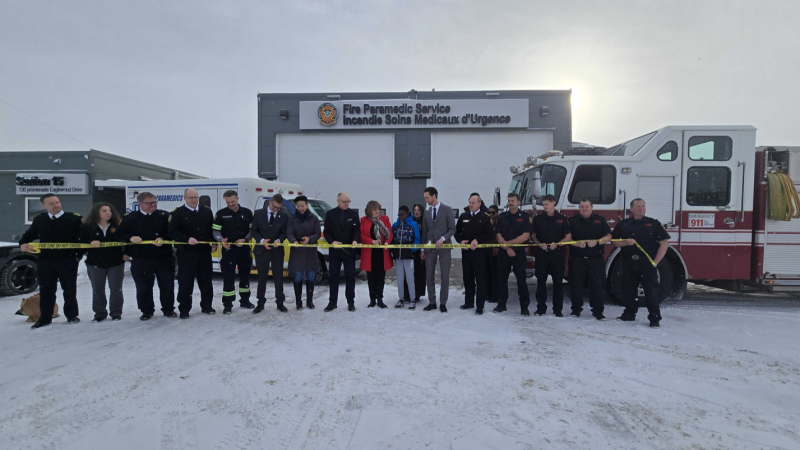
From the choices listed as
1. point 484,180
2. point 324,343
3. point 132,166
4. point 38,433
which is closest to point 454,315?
point 324,343

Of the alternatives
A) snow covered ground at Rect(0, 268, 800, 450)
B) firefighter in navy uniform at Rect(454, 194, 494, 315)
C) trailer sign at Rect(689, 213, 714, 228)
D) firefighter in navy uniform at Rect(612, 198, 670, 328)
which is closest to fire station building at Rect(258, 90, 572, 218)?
trailer sign at Rect(689, 213, 714, 228)

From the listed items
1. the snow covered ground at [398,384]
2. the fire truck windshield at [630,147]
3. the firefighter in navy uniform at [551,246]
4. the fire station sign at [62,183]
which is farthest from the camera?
the fire station sign at [62,183]

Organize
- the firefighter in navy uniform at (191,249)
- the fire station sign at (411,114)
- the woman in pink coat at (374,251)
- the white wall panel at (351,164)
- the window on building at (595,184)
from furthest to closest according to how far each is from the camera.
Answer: the white wall panel at (351,164)
the fire station sign at (411,114)
the window on building at (595,184)
the woman in pink coat at (374,251)
the firefighter in navy uniform at (191,249)

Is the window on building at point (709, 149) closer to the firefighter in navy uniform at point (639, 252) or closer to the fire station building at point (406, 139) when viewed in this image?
the firefighter in navy uniform at point (639, 252)

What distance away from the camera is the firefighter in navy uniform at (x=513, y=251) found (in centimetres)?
628

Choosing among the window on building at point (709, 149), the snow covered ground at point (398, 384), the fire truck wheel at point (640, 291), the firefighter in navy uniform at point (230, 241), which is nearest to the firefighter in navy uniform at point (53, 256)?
the snow covered ground at point (398, 384)

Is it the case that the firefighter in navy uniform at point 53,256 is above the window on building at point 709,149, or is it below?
below

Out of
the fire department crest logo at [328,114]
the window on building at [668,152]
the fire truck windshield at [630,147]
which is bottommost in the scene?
the window on building at [668,152]

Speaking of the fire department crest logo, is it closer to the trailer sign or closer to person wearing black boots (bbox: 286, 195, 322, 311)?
person wearing black boots (bbox: 286, 195, 322, 311)

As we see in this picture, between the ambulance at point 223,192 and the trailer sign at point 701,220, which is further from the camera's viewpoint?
the ambulance at point 223,192

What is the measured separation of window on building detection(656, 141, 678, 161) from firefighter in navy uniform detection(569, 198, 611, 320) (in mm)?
1884

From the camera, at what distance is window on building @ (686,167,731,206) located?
6.72m

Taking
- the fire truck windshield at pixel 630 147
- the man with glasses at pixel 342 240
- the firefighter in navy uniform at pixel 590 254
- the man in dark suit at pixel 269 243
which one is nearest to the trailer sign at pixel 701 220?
the fire truck windshield at pixel 630 147

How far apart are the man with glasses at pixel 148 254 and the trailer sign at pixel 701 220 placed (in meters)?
8.49
